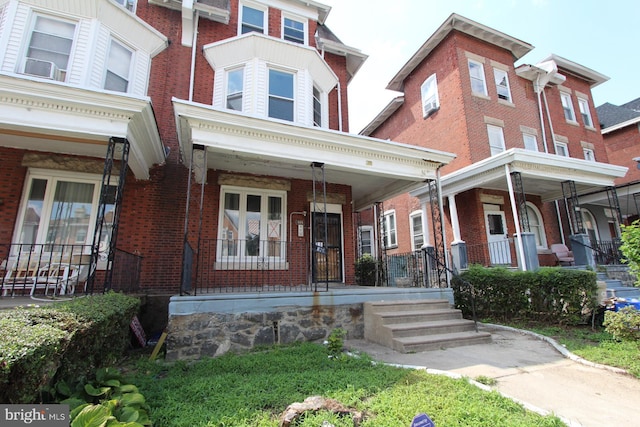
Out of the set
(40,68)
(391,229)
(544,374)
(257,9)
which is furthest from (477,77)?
(40,68)

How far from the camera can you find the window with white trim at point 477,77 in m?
13.1

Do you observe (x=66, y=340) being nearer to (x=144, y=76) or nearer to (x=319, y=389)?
(x=319, y=389)

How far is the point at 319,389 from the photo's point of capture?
344cm

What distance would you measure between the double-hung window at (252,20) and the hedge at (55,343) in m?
9.26

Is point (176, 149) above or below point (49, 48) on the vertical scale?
below

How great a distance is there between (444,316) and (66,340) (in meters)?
6.19

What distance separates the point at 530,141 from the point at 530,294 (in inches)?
379

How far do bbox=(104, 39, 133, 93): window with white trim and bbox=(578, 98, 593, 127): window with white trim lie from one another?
20.4 meters

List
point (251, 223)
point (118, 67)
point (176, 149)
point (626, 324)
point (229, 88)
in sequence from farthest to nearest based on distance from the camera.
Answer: point (229, 88) → point (251, 223) → point (176, 149) → point (118, 67) → point (626, 324)

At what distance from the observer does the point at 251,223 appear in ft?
28.2

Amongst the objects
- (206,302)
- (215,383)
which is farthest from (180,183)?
(215,383)

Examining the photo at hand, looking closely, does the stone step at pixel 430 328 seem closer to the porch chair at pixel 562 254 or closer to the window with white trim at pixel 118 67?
the porch chair at pixel 562 254

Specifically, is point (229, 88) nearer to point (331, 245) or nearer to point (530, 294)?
point (331, 245)

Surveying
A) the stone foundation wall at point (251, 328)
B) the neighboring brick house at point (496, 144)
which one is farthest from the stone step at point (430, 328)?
the neighboring brick house at point (496, 144)
